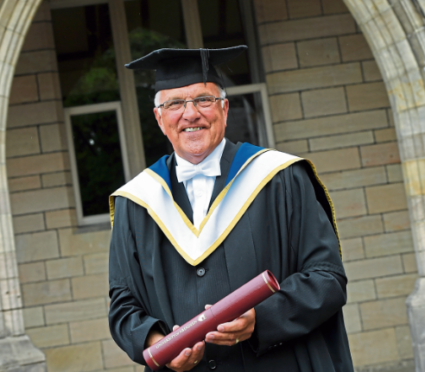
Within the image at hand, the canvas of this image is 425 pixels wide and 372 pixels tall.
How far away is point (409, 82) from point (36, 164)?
3.63m

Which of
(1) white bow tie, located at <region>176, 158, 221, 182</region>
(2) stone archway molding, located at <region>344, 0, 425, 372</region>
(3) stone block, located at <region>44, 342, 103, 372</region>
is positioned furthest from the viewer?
(3) stone block, located at <region>44, 342, 103, 372</region>

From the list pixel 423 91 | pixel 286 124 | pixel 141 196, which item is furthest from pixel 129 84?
pixel 141 196

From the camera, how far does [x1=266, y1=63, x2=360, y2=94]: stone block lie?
21.1ft

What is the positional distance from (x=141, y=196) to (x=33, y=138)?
13.5 ft

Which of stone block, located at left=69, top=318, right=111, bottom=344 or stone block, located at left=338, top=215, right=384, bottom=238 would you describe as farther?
stone block, located at left=338, top=215, right=384, bottom=238

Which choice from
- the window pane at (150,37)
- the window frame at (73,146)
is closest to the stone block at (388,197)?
the window pane at (150,37)

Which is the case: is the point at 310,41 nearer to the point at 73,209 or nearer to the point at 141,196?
the point at 73,209

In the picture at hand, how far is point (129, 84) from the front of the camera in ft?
21.5

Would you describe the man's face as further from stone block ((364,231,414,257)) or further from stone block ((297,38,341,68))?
stone block ((364,231,414,257))

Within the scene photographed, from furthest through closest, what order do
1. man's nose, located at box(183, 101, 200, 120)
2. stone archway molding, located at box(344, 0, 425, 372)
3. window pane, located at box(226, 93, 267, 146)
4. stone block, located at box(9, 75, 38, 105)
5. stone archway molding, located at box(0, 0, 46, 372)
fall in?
window pane, located at box(226, 93, 267, 146) → stone block, located at box(9, 75, 38, 105) → stone archway molding, located at box(344, 0, 425, 372) → stone archway molding, located at box(0, 0, 46, 372) → man's nose, located at box(183, 101, 200, 120)

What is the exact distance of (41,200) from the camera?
624cm

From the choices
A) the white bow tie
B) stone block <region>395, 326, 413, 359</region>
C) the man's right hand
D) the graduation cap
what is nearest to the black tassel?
the graduation cap

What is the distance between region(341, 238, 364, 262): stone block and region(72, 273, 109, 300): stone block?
2409 millimetres

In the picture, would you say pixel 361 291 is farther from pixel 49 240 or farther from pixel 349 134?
pixel 49 240
